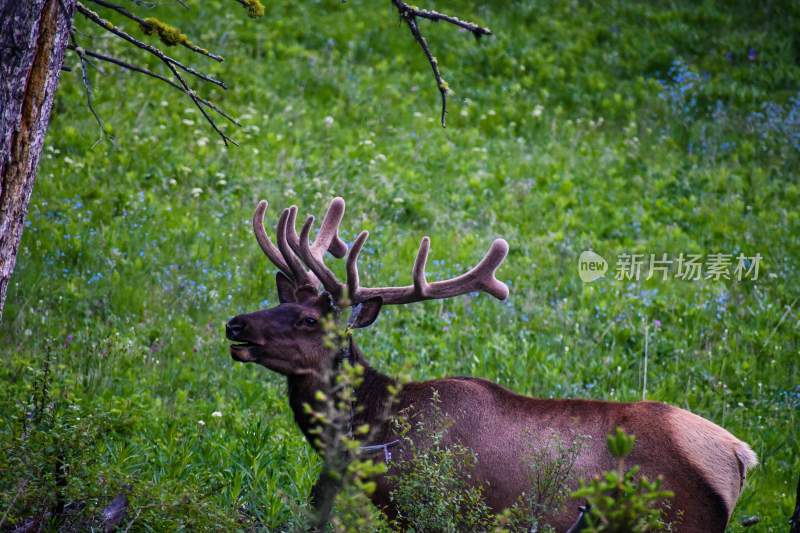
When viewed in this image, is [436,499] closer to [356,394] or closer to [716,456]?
[356,394]

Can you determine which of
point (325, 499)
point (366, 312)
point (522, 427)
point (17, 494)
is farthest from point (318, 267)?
point (325, 499)

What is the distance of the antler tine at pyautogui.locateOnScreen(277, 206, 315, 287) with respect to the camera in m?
6.32

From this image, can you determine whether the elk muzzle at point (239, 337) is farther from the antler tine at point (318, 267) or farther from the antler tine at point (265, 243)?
the antler tine at point (265, 243)

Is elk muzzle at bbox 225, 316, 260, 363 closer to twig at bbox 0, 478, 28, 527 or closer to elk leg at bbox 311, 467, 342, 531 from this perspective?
elk leg at bbox 311, 467, 342, 531

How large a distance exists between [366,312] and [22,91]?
256cm

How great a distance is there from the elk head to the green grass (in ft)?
2.78

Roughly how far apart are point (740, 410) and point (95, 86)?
342 inches

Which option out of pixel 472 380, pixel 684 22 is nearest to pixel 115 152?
pixel 472 380

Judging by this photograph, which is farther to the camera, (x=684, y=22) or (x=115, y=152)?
(x=684, y=22)

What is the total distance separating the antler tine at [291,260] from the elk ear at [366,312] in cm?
56

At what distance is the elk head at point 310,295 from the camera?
5703 millimetres

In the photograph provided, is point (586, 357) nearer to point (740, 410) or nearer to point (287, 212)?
point (740, 410)

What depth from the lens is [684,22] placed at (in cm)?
1706

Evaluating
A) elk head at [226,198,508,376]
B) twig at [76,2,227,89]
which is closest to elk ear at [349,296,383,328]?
elk head at [226,198,508,376]
